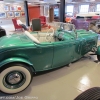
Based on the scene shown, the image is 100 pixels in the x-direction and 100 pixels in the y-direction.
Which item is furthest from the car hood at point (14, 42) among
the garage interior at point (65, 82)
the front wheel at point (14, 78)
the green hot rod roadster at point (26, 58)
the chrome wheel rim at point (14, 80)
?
the garage interior at point (65, 82)

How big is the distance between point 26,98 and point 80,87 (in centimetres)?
114

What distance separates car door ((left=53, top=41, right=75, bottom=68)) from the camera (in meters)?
2.35

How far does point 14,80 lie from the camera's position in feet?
6.37

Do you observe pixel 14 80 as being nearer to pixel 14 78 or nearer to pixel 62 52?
pixel 14 78

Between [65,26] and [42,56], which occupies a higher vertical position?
→ [65,26]

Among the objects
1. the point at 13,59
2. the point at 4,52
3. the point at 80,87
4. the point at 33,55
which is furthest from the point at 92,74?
the point at 4,52

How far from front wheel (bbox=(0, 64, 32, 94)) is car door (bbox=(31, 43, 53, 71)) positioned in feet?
0.87

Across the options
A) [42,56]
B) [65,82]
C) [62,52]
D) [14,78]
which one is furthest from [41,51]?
[65,82]

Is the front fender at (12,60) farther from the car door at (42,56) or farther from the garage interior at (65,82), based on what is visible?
the garage interior at (65,82)

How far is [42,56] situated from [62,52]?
538 mm

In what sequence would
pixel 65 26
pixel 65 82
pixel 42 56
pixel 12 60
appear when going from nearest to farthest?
pixel 12 60 → pixel 42 56 → pixel 65 82 → pixel 65 26

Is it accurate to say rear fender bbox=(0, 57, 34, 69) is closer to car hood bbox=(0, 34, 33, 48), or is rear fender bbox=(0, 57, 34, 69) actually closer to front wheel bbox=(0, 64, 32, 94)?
front wheel bbox=(0, 64, 32, 94)

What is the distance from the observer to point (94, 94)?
1.33m

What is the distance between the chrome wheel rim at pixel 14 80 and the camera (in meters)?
1.91
